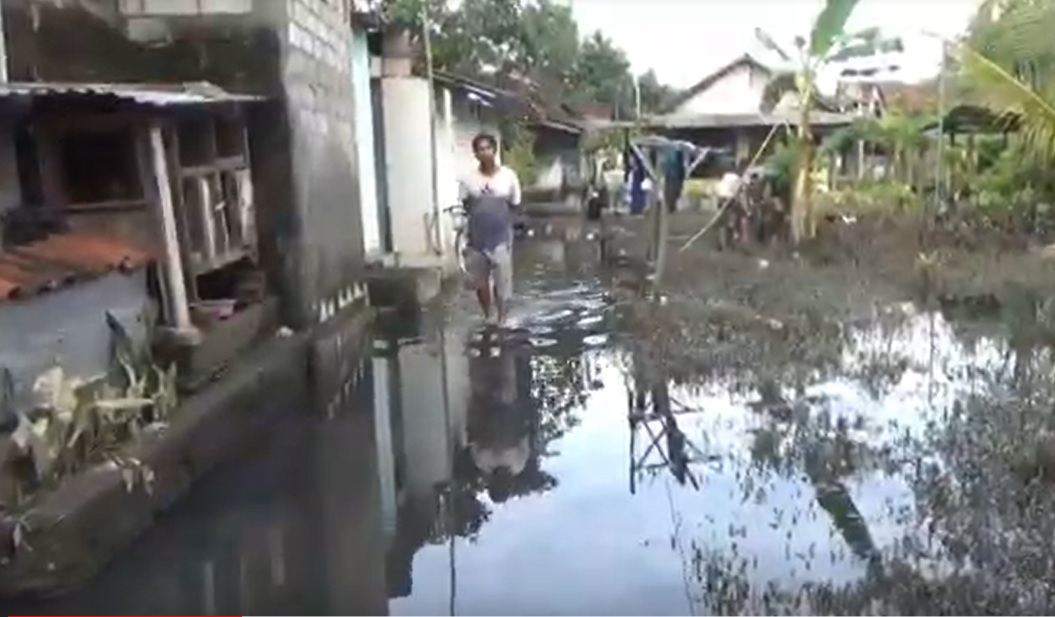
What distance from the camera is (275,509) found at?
22.3ft

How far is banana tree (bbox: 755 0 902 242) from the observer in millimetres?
18062

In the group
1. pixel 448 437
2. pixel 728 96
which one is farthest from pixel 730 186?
pixel 728 96

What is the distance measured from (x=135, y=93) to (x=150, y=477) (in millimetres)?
2373

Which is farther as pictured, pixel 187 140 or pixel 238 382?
pixel 187 140

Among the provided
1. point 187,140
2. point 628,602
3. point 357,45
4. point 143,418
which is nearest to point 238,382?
point 143,418

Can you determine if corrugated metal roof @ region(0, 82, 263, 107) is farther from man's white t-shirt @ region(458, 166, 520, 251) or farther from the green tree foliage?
the green tree foliage

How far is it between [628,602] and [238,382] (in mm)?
3988

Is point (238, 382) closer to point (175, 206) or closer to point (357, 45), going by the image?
point (175, 206)

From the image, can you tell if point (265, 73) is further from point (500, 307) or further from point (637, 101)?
point (637, 101)

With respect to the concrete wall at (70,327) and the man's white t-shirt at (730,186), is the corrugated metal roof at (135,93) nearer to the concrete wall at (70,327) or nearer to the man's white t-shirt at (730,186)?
the concrete wall at (70,327)

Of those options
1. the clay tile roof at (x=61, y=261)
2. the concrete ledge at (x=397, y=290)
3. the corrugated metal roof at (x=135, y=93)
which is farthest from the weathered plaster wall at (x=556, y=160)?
the clay tile roof at (x=61, y=261)

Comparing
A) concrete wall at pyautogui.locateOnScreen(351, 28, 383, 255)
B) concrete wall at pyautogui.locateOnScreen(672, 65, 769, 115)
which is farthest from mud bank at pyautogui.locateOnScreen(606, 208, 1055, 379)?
concrete wall at pyautogui.locateOnScreen(672, 65, 769, 115)

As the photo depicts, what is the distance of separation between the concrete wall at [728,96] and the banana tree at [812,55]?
27.2 m

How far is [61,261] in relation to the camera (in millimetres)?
7227
